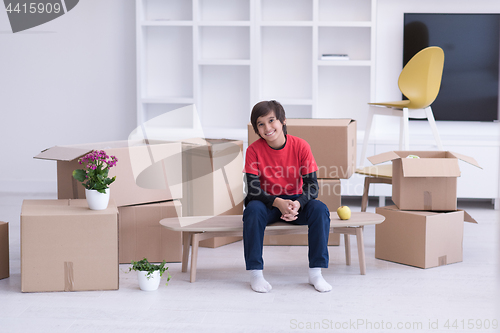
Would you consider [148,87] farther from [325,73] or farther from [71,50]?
[325,73]

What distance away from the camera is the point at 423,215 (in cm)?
249

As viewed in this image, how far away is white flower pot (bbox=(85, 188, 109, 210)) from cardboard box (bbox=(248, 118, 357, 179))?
962 mm

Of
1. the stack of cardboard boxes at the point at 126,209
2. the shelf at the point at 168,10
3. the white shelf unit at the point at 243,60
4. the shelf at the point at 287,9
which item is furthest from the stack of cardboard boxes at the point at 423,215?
the shelf at the point at 168,10

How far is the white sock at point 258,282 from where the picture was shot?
7.34 ft

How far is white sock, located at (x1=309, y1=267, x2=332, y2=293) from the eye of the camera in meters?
2.24

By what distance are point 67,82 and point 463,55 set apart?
3179 mm

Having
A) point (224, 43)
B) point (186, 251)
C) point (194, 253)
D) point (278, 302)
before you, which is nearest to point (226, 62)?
point (224, 43)

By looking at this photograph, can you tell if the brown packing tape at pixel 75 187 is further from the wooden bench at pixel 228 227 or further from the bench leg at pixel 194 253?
the bench leg at pixel 194 253

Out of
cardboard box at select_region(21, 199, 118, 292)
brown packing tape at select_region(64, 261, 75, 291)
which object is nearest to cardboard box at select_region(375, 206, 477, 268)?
cardboard box at select_region(21, 199, 118, 292)

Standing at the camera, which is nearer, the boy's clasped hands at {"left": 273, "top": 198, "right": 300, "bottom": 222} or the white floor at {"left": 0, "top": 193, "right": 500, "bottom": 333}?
the white floor at {"left": 0, "top": 193, "right": 500, "bottom": 333}

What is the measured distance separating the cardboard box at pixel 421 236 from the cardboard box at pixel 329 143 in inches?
14.1

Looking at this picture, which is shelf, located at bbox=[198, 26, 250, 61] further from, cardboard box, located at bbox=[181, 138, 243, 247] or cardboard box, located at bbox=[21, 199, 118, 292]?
cardboard box, located at bbox=[21, 199, 118, 292]

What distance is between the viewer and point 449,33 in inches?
160

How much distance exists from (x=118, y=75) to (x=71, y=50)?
1.44 ft
